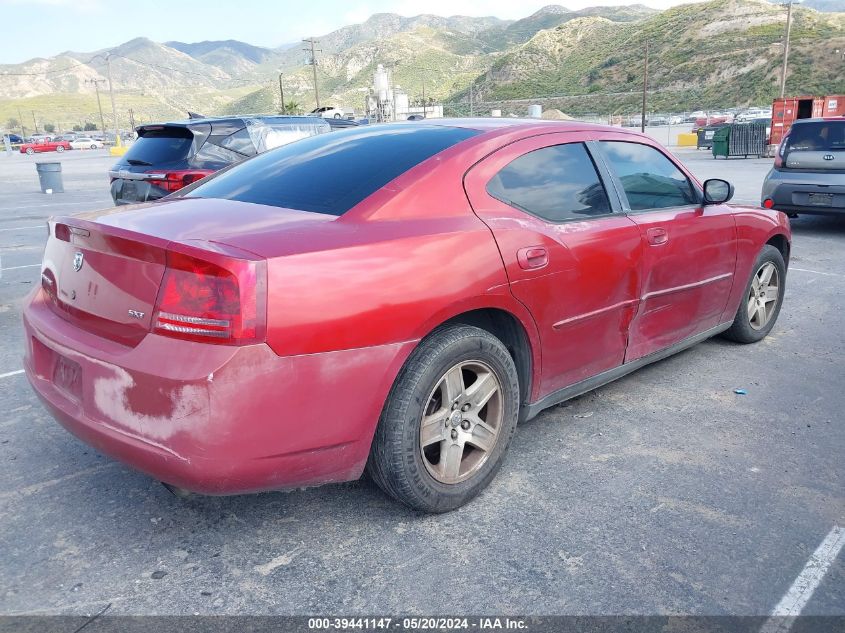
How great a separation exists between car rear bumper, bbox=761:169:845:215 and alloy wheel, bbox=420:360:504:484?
7857 mm

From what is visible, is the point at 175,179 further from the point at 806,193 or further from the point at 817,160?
the point at 817,160

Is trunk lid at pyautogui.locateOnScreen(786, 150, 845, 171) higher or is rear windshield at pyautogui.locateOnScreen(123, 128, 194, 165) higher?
rear windshield at pyautogui.locateOnScreen(123, 128, 194, 165)

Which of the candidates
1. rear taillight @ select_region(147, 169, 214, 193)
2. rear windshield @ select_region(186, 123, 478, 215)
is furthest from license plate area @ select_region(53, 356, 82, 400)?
rear taillight @ select_region(147, 169, 214, 193)

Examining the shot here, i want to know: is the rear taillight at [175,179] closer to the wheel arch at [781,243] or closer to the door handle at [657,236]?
the door handle at [657,236]

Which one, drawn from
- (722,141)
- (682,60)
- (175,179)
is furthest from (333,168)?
(682,60)

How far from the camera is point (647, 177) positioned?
3.97 metres

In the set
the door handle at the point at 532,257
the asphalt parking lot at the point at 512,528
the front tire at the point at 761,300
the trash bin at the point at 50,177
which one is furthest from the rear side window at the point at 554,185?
the trash bin at the point at 50,177

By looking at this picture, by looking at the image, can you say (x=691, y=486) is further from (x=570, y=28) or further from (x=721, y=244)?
(x=570, y=28)

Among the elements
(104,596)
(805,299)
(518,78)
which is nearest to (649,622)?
(104,596)

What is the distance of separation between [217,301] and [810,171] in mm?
9154

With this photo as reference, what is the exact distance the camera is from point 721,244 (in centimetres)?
431

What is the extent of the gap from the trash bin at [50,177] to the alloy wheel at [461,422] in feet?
63.1

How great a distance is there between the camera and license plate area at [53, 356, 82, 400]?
255cm

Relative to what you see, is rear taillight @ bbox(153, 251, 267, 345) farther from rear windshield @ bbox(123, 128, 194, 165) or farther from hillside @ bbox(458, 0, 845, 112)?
hillside @ bbox(458, 0, 845, 112)
